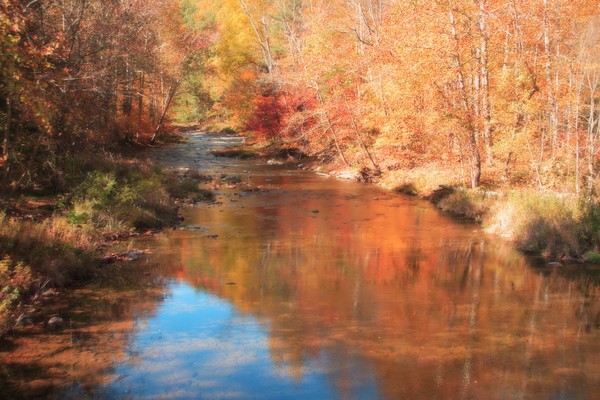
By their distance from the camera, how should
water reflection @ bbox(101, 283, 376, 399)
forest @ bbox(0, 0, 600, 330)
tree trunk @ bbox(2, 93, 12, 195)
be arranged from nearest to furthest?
water reflection @ bbox(101, 283, 376, 399)
tree trunk @ bbox(2, 93, 12, 195)
forest @ bbox(0, 0, 600, 330)

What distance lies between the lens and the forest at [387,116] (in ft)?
43.1

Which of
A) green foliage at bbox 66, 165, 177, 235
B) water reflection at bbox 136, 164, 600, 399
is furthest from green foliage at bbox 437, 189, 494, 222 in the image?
green foliage at bbox 66, 165, 177, 235

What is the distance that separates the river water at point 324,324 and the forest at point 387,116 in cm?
163

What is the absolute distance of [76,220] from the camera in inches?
553

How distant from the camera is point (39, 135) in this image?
14852mm

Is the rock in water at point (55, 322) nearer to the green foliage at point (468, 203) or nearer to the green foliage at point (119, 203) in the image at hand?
the green foliage at point (119, 203)

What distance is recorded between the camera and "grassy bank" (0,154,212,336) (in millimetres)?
10477

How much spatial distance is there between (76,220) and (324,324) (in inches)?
297

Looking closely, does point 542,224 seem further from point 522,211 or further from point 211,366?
point 211,366

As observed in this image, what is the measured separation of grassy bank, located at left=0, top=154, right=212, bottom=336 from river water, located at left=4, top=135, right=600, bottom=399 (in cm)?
82

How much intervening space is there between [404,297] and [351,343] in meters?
2.91

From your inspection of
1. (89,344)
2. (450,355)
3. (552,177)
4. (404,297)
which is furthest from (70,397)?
(552,177)

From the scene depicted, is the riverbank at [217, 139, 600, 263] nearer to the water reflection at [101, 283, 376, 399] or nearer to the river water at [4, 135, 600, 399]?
the river water at [4, 135, 600, 399]

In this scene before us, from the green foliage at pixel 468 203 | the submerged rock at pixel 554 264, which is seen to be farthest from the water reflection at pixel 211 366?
the green foliage at pixel 468 203
